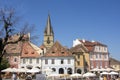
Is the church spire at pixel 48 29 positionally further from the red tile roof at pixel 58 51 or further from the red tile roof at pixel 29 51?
the red tile roof at pixel 58 51

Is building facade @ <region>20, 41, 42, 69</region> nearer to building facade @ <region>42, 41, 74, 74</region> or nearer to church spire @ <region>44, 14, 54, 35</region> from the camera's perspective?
building facade @ <region>42, 41, 74, 74</region>

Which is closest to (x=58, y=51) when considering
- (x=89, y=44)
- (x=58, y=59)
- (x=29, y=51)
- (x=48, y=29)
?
(x=58, y=59)

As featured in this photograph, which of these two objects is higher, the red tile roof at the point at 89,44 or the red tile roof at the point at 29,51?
the red tile roof at the point at 89,44

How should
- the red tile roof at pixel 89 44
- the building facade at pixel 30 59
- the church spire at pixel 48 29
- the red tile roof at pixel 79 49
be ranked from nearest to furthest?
the building facade at pixel 30 59
the red tile roof at pixel 79 49
the red tile roof at pixel 89 44
the church spire at pixel 48 29

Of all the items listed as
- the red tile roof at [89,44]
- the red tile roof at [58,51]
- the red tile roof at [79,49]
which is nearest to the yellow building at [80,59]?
the red tile roof at [79,49]

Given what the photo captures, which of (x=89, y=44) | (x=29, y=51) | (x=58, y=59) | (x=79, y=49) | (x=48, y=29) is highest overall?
(x=48, y=29)

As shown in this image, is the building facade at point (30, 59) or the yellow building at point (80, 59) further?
the yellow building at point (80, 59)

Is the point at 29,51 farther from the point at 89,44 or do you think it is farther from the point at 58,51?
the point at 89,44

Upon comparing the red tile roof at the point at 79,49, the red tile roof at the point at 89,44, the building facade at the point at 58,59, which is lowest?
the building facade at the point at 58,59

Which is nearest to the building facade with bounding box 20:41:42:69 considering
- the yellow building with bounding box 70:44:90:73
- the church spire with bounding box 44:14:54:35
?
the yellow building with bounding box 70:44:90:73

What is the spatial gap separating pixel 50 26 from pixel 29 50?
4713cm

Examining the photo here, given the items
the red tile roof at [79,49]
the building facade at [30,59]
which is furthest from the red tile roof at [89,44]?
the building facade at [30,59]

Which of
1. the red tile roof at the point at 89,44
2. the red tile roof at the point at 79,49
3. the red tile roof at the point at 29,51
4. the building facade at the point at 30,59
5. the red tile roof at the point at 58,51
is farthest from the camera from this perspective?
the red tile roof at the point at 89,44

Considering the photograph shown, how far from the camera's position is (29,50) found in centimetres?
9206
